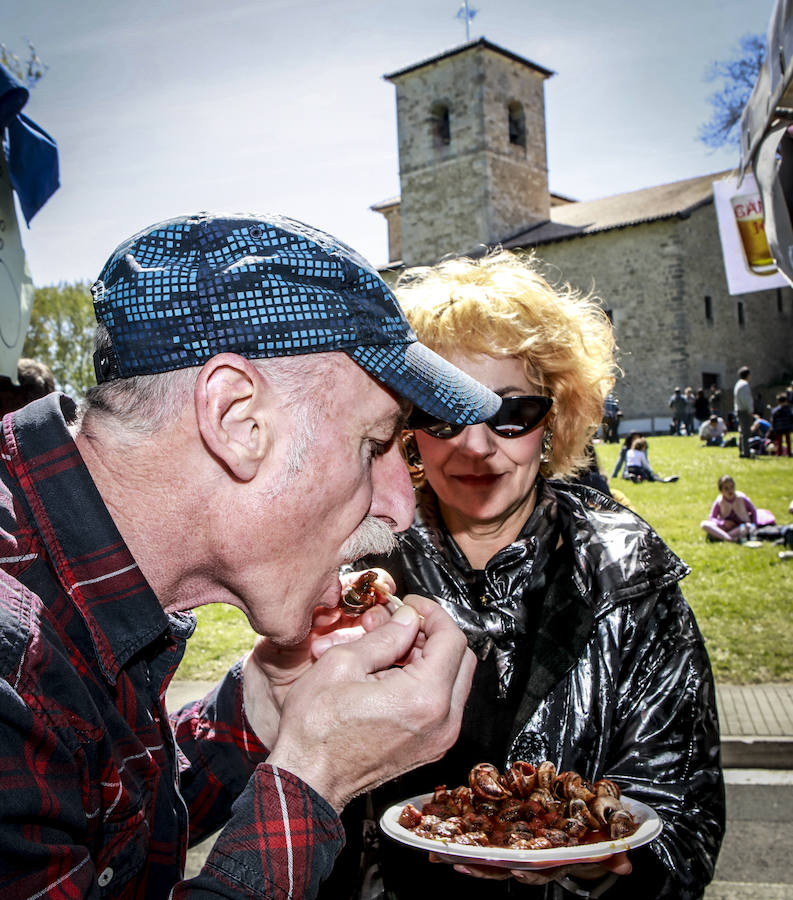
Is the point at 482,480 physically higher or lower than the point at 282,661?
higher

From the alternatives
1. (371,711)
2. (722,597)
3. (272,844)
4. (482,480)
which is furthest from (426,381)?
(722,597)

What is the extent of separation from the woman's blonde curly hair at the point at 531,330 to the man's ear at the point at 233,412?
140 centimetres

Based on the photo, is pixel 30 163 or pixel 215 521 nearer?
pixel 215 521

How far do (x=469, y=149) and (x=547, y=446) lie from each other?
46256mm

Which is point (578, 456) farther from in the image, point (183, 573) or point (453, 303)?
point (183, 573)

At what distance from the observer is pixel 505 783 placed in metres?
2.04

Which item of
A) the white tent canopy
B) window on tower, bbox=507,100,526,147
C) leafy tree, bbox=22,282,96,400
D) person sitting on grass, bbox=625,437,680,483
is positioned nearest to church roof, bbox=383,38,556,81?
window on tower, bbox=507,100,526,147

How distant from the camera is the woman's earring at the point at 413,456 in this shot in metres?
2.93

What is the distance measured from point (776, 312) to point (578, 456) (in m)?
48.6

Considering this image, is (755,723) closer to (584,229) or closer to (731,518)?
(731,518)

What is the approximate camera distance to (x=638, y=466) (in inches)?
771

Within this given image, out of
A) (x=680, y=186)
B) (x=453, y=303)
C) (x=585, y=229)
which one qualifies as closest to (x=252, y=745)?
(x=453, y=303)

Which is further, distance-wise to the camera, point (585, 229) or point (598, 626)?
point (585, 229)

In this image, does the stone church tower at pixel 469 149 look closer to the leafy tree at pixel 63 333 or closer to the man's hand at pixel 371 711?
the leafy tree at pixel 63 333
